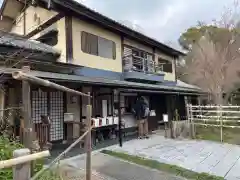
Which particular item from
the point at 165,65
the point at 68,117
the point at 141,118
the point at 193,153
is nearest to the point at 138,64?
the point at 141,118

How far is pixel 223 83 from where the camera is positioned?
20484 mm

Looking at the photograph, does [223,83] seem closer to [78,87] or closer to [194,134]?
[194,134]

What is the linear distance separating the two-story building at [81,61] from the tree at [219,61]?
689 centimetres

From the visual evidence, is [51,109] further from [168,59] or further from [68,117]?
[168,59]

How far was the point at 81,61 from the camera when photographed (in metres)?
10.1

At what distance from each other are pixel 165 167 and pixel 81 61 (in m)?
5.80

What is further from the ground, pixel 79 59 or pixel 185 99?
pixel 79 59

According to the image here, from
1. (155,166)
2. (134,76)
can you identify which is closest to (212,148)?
(155,166)

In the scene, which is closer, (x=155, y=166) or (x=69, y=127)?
(x=155, y=166)

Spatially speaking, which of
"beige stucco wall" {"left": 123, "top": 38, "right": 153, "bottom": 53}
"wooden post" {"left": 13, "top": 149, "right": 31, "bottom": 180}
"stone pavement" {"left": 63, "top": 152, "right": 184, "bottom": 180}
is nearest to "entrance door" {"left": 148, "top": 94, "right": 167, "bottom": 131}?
"beige stucco wall" {"left": 123, "top": 38, "right": 153, "bottom": 53}

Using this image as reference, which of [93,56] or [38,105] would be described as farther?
[93,56]

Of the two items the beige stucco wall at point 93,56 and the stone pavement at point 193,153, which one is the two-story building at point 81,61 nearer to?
the beige stucco wall at point 93,56

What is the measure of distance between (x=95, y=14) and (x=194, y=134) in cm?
735

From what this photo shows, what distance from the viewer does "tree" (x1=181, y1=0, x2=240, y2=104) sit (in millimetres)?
19734
